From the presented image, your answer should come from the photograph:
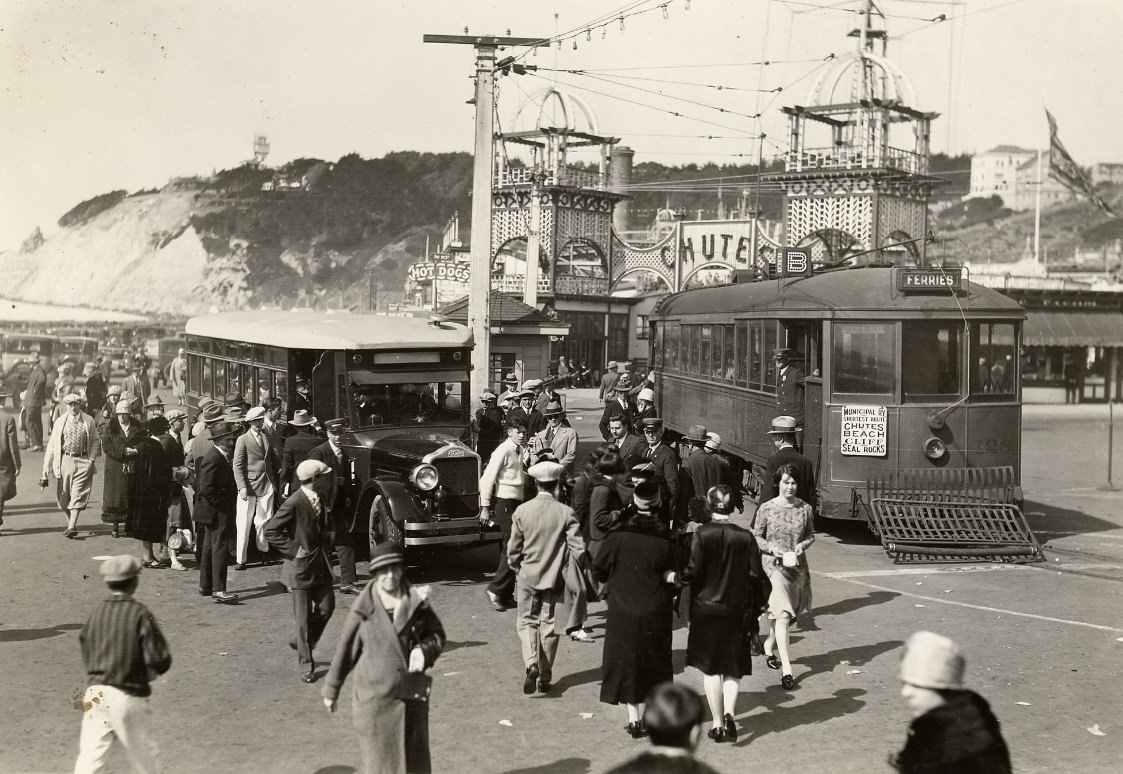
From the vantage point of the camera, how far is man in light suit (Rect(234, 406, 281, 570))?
38.3 ft

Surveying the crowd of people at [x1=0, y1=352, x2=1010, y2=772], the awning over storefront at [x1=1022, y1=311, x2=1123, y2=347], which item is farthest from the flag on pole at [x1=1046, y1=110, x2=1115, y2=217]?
the crowd of people at [x1=0, y1=352, x2=1010, y2=772]

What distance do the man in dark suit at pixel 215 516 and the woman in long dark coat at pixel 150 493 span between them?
4.42 feet

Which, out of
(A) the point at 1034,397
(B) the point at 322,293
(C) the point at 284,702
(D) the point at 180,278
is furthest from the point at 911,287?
(B) the point at 322,293

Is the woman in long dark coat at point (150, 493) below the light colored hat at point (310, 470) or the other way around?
below

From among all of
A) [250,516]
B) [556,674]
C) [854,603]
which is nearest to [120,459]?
[250,516]

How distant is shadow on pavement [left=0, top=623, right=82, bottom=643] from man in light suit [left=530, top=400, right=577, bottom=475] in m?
5.02

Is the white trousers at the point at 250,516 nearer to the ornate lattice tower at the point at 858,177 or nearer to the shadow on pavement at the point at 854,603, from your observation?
the shadow on pavement at the point at 854,603

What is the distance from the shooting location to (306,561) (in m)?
8.48

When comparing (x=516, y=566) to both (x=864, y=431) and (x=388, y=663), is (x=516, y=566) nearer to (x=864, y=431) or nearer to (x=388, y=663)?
(x=388, y=663)

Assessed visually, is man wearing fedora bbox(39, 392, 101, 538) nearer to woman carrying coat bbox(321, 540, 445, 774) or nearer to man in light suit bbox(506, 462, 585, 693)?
man in light suit bbox(506, 462, 585, 693)

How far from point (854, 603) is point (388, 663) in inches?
263

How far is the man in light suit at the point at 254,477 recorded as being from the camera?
11664 mm

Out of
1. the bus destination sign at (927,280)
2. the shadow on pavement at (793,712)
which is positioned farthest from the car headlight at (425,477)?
the bus destination sign at (927,280)

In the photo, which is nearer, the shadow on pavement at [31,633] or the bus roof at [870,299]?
the shadow on pavement at [31,633]
